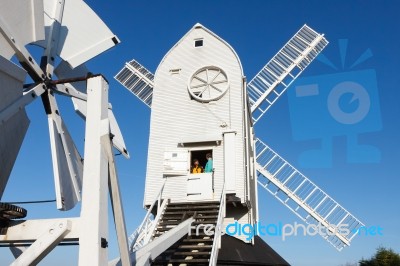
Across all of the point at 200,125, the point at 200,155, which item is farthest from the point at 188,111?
the point at 200,155

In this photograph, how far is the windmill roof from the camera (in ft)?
32.6

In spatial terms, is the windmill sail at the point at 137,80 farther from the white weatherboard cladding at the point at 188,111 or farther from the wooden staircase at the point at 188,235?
the wooden staircase at the point at 188,235

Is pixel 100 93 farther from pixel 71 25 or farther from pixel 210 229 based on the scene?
pixel 210 229

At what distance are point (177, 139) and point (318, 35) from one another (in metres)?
11.9

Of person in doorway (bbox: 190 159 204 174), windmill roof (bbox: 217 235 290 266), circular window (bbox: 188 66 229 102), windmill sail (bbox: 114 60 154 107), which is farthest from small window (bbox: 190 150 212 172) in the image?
windmill sail (bbox: 114 60 154 107)

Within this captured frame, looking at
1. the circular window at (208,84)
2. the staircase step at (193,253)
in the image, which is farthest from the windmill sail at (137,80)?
the staircase step at (193,253)

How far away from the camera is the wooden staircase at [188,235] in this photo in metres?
8.60

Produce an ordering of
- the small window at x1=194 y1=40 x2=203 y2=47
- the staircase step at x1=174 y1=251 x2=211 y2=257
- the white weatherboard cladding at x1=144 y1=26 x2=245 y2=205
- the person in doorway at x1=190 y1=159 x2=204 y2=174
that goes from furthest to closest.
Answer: the small window at x1=194 y1=40 x2=203 y2=47
the person in doorway at x1=190 y1=159 x2=204 y2=174
the white weatherboard cladding at x1=144 y1=26 x2=245 y2=205
the staircase step at x1=174 y1=251 x2=211 y2=257

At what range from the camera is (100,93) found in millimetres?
4309

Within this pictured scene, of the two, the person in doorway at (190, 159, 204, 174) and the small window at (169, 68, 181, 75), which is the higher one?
the small window at (169, 68, 181, 75)

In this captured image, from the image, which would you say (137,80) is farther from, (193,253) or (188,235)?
(193,253)

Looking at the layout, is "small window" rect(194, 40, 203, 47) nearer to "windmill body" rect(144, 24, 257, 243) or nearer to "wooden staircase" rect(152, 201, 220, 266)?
"windmill body" rect(144, 24, 257, 243)

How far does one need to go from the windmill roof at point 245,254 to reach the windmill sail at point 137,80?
9212 mm

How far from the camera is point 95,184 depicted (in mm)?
3873
